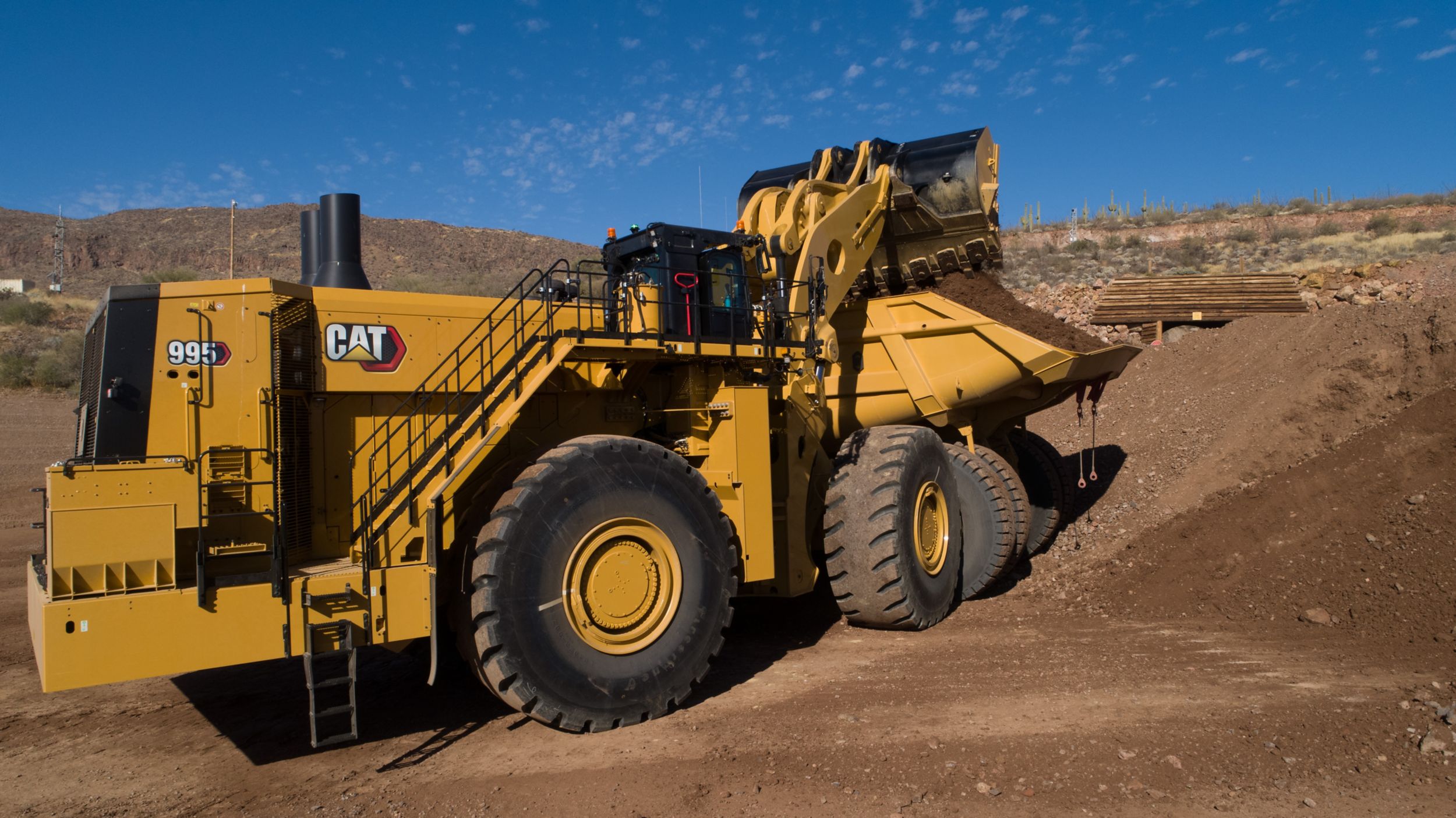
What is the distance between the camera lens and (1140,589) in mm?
8695

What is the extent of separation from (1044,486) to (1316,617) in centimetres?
455

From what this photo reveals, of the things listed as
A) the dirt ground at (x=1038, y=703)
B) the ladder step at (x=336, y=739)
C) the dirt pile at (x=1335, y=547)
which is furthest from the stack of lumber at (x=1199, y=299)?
the ladder step at (x=336, y=739)

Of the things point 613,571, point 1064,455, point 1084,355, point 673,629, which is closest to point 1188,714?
point 673,629

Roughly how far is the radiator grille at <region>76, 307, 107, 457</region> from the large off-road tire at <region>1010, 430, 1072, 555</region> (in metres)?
9.55

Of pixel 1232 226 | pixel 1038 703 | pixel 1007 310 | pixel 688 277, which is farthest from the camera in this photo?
pixel 1232 226

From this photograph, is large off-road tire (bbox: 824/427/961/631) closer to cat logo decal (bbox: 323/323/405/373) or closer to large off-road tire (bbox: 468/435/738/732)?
large off-road tire (bbox: 468/435/738/732)

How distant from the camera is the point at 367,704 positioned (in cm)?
639

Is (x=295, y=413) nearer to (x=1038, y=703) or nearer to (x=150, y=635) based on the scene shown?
(x=150, y=635)

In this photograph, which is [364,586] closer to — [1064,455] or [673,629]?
[673,629]

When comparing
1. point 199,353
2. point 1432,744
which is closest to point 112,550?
point 199,353

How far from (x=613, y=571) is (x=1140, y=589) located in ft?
18.1

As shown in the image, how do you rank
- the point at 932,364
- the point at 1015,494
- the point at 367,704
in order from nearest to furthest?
the point at 367,704 < the point at 932,364 < the point at 1015,494

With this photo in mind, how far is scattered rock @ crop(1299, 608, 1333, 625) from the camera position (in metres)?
7.15

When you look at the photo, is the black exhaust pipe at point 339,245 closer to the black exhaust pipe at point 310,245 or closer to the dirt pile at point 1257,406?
the black exhaust pipe at point 310,245
